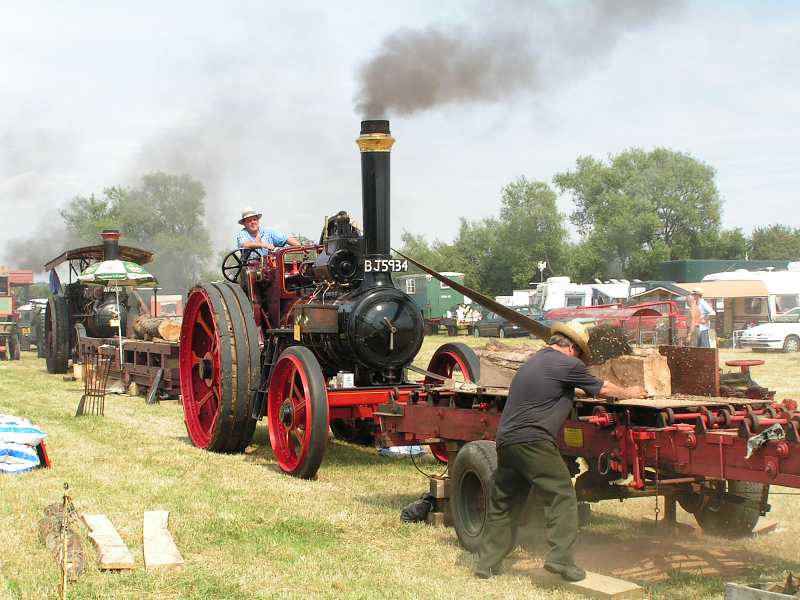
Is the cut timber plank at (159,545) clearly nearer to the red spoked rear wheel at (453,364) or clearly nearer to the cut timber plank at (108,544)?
the cut timber plank at (108,544)

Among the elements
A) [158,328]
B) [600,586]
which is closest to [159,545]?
[600,586]

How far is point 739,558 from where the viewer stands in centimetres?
544

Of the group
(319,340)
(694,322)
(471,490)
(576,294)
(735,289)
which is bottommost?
(471,490)

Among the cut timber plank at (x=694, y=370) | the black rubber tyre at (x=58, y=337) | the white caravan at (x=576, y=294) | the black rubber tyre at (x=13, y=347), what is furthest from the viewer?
the white caravan at (x=576, y=294)

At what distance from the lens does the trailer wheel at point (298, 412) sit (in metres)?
7.52

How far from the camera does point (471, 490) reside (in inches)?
225

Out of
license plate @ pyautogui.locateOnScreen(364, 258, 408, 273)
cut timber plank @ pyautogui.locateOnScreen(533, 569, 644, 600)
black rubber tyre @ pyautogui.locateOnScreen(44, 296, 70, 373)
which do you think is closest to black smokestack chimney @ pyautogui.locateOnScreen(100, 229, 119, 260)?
black rubber tyre @ pyautogui.locateOnScreen(44, 296, 70, 373)

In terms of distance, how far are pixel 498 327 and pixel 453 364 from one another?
1053 inches

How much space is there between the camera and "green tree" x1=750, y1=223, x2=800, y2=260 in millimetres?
68062

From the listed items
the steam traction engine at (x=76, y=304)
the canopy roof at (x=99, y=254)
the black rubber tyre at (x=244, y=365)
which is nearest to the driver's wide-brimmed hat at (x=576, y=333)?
the black rubber tyre at (x=244, y=365)

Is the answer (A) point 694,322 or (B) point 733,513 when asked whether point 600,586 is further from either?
(A) point 694,322

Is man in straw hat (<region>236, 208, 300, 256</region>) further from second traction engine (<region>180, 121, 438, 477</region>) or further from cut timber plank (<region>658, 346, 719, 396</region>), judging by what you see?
cut timber plank (<region>658, 346, 719, 396</region>)

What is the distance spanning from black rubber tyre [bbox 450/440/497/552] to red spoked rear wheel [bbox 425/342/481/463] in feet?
9.04

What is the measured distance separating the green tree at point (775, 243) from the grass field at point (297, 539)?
6451 cm
